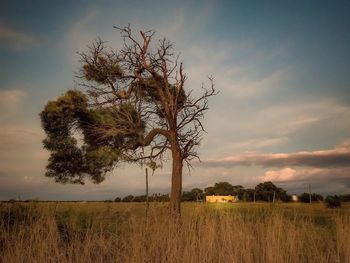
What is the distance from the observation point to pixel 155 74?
54.6 ft

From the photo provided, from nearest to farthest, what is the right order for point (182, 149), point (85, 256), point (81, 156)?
point (85, 256) → point (182, 149) → point (81, 156)

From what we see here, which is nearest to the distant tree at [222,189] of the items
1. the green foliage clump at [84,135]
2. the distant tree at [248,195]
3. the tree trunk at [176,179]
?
the distant tree at [248,195]

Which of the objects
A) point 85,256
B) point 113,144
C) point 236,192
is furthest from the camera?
point 236,192

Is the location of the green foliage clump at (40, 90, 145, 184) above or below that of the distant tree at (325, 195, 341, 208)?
above

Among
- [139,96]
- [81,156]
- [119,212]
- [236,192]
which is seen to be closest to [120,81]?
[139,96]

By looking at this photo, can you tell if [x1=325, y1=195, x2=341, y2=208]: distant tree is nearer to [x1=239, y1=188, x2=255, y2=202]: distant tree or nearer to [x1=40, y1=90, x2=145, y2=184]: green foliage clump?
[x1=40, y1=90, x2=145, y2=184]: green foliage clump

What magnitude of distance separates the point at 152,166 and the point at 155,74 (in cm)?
373

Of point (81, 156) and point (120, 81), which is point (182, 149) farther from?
point (81, 156)

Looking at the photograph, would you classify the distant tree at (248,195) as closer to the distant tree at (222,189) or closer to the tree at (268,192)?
the tree at (268,192)

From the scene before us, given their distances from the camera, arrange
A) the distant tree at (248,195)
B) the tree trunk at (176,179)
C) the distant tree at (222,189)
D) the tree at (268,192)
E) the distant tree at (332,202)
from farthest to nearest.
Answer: the distant tree at (222,189)
the distant tree at (248,195)
the tree at (268,192)
the distant tree at (332,202)
the tree trunk at (176,179)

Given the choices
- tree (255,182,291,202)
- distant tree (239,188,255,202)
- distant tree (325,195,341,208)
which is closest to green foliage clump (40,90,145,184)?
distant tree (325,195,341,208)

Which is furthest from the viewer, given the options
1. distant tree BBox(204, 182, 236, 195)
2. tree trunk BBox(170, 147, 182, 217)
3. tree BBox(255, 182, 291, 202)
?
distant tree BBox(204, 182, 236, 195)

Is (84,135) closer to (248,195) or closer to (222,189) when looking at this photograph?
(248,195)

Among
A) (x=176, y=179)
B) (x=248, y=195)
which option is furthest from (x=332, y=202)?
(x=248, y=195)
